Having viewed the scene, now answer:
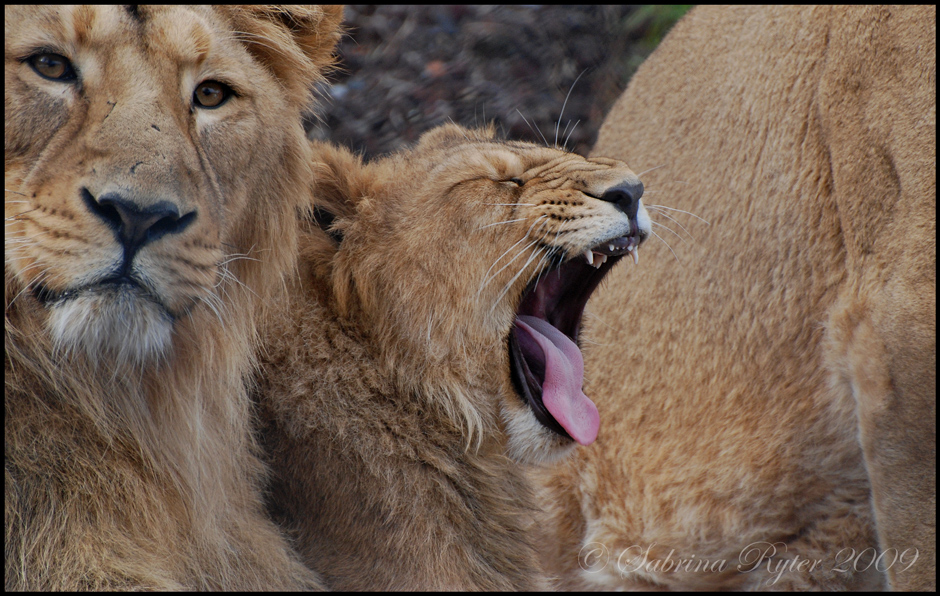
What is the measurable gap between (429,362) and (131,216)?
94 centimetres

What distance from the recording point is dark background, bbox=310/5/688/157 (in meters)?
5.02

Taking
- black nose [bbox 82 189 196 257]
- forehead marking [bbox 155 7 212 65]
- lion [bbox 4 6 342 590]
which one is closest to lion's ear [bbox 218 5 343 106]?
lion [bbox 4 6 342 590]

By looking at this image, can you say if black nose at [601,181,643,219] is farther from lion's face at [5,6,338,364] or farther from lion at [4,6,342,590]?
lion's face at [5,6,338,364]

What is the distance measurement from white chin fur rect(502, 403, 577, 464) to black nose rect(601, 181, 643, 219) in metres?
0.56

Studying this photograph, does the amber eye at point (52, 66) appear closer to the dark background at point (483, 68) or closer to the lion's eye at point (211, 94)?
the lion's eye at point (211, 94)

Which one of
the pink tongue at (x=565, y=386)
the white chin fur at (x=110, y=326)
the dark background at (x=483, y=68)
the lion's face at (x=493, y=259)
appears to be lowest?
the dark background at (x=483, y=68)

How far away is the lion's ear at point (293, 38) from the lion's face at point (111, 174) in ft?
0.72

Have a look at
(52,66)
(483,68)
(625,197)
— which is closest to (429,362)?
(625,197)

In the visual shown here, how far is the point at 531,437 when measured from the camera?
8.04ft

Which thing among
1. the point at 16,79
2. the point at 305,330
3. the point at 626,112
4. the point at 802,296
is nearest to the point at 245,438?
the point at 305,330

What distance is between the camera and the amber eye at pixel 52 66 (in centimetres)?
170

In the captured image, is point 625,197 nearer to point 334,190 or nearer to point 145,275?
point 334,190

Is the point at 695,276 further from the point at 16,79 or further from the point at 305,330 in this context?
the point at 16,79

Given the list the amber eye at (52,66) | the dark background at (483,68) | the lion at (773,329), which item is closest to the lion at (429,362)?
the lion at (773,329)
